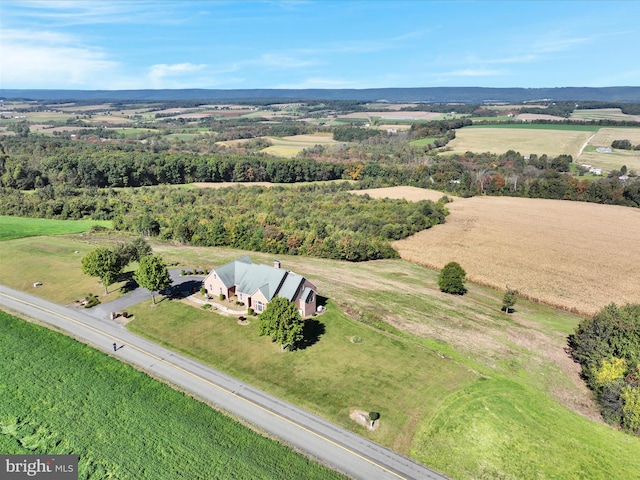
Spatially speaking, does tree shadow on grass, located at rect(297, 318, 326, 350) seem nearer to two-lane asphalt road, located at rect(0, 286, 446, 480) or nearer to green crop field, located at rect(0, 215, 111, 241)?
two-lane asphalt road, located at rect(0, 286, 446, 480)

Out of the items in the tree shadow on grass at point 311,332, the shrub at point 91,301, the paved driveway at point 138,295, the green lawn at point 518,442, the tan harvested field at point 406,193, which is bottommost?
the green lawn at point 518,442

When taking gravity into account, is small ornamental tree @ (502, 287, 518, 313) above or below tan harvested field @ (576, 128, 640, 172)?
below

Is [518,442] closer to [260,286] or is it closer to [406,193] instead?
[260,286]

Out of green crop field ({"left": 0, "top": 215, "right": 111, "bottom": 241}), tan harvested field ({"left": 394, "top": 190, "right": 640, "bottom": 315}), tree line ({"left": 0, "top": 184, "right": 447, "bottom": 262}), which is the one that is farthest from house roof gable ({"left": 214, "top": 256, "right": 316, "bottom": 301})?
green crop field ({"left": 0, "top": 215, "right": 111, "bottom": 241})

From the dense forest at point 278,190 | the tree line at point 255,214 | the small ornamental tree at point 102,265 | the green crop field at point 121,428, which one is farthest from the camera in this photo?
the dense forest at point 278,190

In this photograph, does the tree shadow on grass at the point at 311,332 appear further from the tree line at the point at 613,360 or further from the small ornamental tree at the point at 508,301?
the tree line at the point at 613,360

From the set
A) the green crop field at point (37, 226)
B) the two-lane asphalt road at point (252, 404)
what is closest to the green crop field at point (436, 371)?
the two-lane asphalt road at point (252, 404)

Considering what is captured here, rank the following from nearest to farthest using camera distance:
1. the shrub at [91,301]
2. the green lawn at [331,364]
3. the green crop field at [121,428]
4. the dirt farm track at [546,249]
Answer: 1. the green crop field at [121,428]
2. the green lawn at [331,364]
3. the shrub at [91,301]
4. the dirt farm track at [546,249]
